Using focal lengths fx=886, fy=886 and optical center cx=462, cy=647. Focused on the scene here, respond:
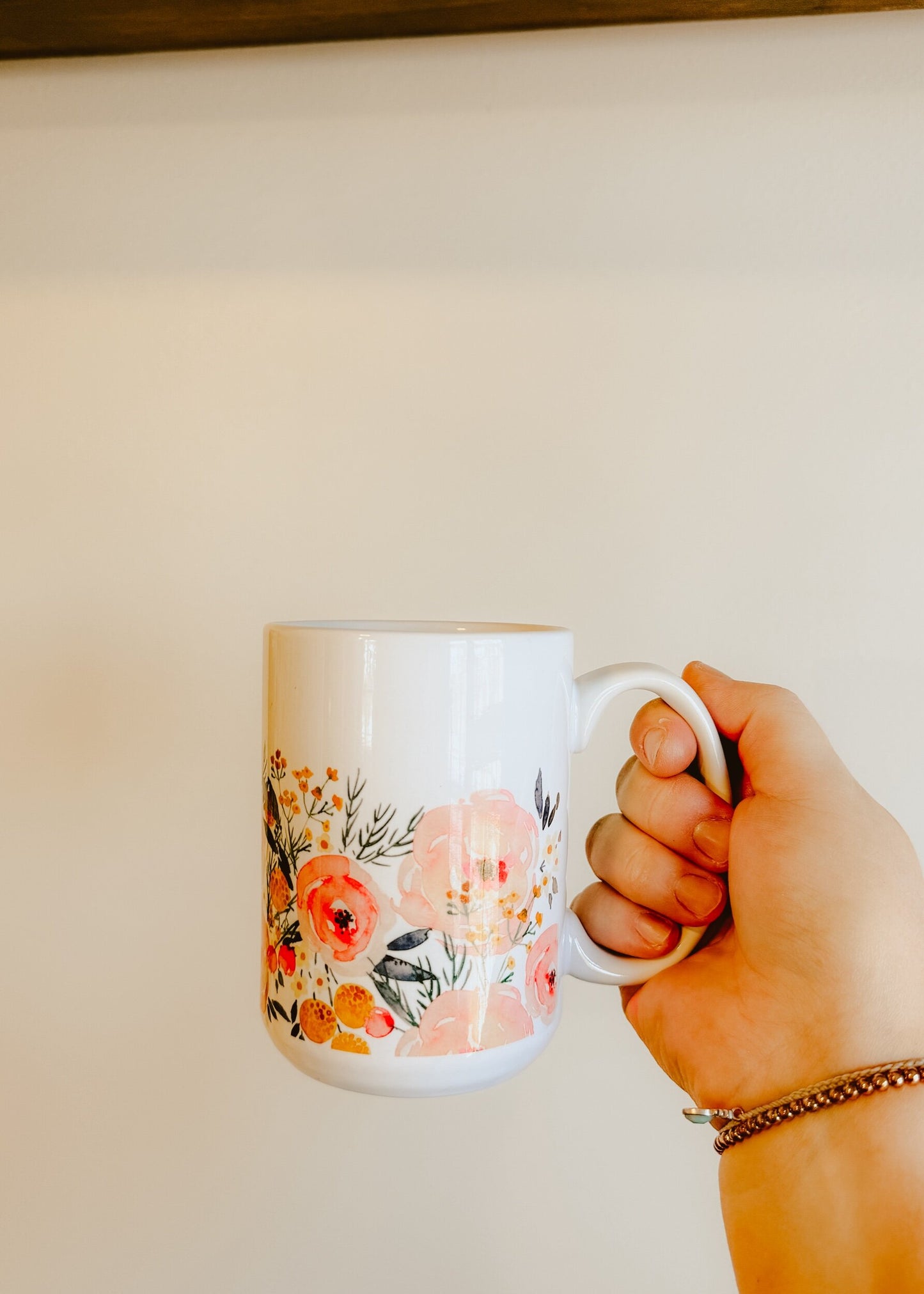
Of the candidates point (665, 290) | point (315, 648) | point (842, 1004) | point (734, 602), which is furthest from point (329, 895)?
point (665, 290)

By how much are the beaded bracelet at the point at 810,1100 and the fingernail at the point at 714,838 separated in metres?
0.13

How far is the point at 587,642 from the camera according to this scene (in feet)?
2.30

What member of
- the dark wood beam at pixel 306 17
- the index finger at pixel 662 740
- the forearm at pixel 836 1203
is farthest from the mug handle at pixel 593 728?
the dark wood beam at pixel 306 17

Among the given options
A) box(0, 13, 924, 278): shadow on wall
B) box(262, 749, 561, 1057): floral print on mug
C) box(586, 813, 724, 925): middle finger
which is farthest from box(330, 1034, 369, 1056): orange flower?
box(0, 13, 924, 278): shadow on wall

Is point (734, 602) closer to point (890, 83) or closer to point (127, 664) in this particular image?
point (890, 83)

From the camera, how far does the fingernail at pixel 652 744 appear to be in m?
0.53

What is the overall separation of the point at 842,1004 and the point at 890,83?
25.1 inches

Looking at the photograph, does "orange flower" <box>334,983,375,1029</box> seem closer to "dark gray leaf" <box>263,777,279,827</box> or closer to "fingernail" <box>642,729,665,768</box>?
"dark gray leaf" <box>263,777,279,827</box>

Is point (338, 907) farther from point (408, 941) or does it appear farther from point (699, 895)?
point (699, 895)

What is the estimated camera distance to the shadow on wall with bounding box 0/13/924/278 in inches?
25.8

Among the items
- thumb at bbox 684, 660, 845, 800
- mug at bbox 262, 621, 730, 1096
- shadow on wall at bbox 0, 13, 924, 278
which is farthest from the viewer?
shadow on wall at bbox 0, 13, 924, 278

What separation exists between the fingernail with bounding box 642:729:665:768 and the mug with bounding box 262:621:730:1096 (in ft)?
0.35

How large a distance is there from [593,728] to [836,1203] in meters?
0.28

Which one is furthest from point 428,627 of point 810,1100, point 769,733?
point 810,1100
